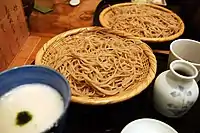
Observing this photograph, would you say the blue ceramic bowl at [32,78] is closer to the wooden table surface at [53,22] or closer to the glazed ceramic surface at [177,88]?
the glazed ceramic surface at [177,88]

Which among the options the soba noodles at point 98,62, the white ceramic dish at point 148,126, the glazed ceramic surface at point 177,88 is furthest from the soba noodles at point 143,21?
the white ceramic dish at point 148,126

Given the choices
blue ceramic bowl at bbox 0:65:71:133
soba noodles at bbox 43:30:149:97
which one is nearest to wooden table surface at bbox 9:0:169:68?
soba noodles at bbox 43:30:149:97

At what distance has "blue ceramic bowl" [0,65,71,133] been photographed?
68 centimetres

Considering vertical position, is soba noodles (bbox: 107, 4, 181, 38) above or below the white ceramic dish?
above

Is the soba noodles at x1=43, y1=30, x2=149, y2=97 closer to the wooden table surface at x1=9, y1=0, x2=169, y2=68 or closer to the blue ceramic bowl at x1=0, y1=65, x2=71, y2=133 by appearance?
the blue ceramic bowl at x1=0, y1=65, x2=71, y2=133

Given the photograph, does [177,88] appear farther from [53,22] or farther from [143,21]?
[53,22]

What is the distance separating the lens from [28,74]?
2.35 feet

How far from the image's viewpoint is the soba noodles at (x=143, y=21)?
1149mm

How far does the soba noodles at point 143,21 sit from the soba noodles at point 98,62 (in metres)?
0.17

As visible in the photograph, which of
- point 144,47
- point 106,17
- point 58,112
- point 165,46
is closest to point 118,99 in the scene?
point 58,112

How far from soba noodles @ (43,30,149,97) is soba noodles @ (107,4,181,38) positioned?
168 millimetres

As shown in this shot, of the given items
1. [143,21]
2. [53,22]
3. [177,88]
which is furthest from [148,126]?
[53,22]

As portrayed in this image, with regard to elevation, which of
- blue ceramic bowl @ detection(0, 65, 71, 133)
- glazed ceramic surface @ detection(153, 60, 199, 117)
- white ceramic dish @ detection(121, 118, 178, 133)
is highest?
blue ceramic bowl @ detection(0, 65, 71, 133)

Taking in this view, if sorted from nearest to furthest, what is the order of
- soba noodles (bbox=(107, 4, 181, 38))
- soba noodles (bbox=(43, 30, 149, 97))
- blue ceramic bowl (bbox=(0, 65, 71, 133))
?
blue ceramic bowl (bbox=(0, 65, 71, 133)) < soba noodles (bbox=(43, 30, 149, 97)) < soba noodles (bbox=(107, 4, 181, 38))
